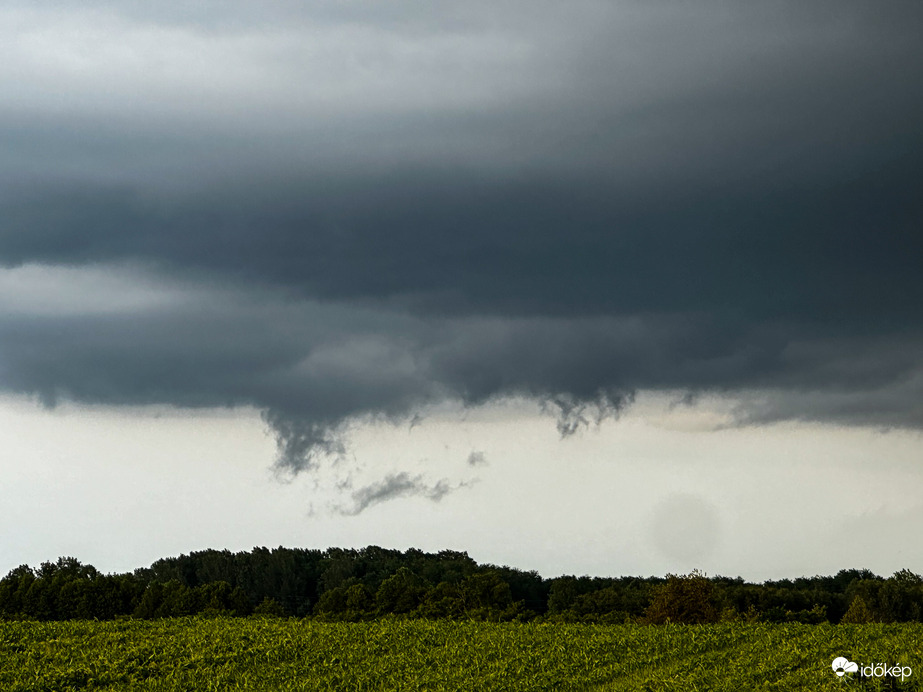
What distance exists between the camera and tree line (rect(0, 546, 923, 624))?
64.1 meters

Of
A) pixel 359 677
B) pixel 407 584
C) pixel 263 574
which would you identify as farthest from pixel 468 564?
pixel 359 677

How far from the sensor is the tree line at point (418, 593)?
210ft

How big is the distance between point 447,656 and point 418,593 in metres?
44.1

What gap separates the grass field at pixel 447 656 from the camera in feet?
100

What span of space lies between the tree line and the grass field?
1362cm

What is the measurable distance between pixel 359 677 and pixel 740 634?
13.3 meters

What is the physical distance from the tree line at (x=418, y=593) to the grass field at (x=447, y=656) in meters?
13.6

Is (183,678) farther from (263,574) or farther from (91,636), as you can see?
(263,574)

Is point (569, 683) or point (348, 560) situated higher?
point (348, 560)

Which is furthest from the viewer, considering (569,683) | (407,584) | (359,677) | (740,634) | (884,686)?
(407,584)

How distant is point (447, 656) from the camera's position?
36562mm

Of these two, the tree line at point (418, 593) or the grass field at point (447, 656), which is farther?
the tree line at point (418, 593)

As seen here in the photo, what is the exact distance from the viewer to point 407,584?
8112 centimetres

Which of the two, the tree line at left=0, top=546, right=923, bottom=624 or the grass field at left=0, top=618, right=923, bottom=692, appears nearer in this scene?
the grass field at left=0, top=618, right=923, bottom=692
